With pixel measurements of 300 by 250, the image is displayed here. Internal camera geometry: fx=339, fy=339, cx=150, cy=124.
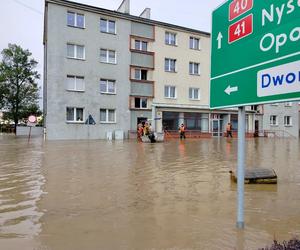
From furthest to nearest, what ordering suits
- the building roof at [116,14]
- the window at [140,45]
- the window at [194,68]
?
the window at [194,68], the window at [140,45], the building roof at [116,14]

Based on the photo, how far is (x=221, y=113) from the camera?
39.5 meters

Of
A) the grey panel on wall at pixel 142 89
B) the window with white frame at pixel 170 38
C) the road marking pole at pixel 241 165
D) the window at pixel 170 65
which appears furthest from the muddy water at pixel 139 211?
the window with white frame at pixel 170 38

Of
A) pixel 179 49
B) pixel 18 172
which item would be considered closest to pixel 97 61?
pixel 179 49

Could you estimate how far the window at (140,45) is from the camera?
34312 mm

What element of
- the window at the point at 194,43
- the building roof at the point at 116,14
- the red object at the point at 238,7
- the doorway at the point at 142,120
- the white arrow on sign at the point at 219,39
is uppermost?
the building roof at the point at 116,14

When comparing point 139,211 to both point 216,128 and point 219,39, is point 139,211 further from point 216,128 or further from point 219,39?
point 216,128

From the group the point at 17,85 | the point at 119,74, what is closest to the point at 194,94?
the point at 119,74

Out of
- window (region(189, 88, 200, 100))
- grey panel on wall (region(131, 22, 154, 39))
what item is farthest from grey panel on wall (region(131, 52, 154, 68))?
window (region(189, 88, 200, 100))

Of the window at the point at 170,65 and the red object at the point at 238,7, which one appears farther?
the window at the point at 170,65

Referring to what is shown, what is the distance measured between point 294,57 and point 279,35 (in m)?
0.37

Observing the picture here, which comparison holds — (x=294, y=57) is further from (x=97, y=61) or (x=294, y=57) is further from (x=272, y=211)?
(x=97, y=61)

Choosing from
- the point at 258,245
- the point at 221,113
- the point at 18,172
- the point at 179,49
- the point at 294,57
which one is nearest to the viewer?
the point at 294,57

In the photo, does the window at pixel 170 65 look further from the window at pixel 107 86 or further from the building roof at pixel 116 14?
the window at pixel 107 86

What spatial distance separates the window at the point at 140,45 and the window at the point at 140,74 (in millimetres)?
2226
